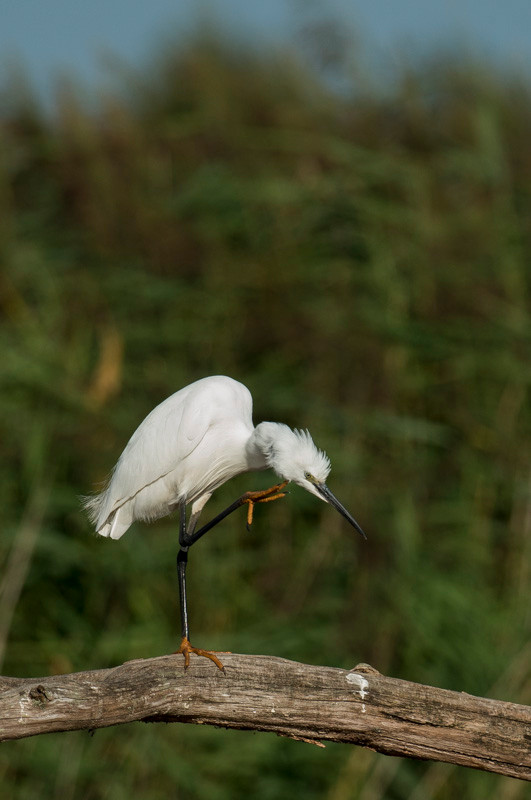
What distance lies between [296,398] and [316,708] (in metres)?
2.74

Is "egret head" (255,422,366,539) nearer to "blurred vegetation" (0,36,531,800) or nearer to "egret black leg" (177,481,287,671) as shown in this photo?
"egret black leg" (177,481,287,671)

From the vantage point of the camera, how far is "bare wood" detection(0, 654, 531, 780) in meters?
2.60

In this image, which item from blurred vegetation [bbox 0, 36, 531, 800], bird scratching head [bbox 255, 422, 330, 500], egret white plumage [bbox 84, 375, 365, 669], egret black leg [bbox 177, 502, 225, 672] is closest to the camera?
egret black leg [bbox 177, 502, 225, 672]

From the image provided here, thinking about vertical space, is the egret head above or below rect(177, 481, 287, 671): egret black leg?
above

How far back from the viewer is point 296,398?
5.26 metres

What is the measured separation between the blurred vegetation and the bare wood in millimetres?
1546

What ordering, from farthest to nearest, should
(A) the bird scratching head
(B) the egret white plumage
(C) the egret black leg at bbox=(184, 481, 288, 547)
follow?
(B) the egret white plumage, (C) the egret black leg at bbox=(184, 481, 288, 547), (A) the bird scratching head

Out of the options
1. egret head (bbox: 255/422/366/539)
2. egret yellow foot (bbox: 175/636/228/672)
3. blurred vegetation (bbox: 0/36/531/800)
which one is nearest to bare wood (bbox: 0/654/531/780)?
Result: egret yellow foot (bbox: 175/636/228/672)

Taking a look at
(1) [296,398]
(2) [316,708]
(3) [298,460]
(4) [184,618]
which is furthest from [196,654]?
(1) [296,398]

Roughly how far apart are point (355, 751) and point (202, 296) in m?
2.45

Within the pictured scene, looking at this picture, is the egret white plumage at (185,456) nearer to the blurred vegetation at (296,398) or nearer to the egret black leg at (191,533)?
the egret black leg at (191,533)

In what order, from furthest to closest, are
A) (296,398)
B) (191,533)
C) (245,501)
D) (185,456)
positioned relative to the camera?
(296,398)
(191,533)
(185,456)
(245,501)

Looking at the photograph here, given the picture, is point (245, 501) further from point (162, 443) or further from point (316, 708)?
point (316, 708)

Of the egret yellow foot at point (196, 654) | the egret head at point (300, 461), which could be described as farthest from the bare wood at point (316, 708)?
the egret head at point (300, 461)
